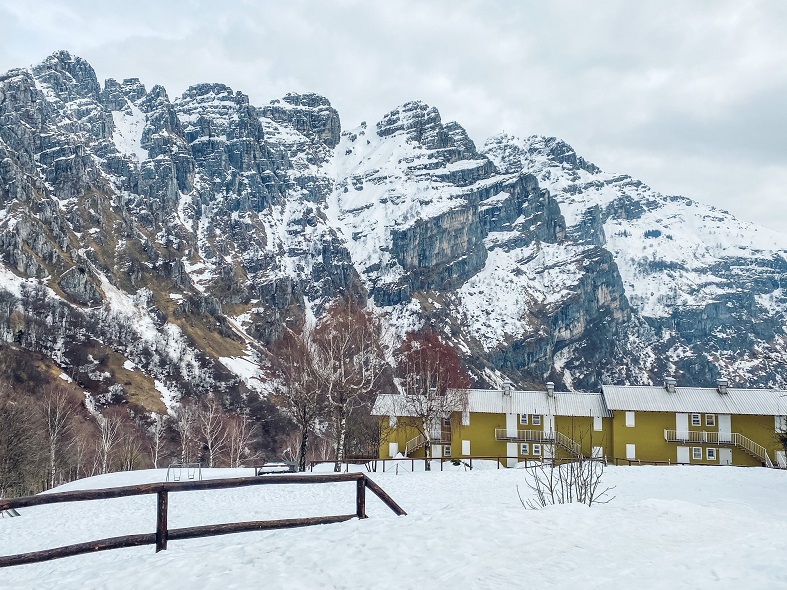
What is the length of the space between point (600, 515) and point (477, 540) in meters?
3.25

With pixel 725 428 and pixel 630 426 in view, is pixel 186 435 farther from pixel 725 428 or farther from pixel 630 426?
pixel 725 428

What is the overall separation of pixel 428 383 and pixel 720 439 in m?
32.5

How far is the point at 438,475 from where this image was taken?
34.7m

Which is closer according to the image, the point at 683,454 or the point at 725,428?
the point at 725,428

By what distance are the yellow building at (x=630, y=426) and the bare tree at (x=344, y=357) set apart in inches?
541

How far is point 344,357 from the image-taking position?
40.7 metres

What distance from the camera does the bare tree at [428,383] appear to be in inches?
1721

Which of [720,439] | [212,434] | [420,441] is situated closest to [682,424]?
[720,439]

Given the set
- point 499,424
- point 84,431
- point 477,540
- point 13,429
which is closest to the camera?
point 477,540

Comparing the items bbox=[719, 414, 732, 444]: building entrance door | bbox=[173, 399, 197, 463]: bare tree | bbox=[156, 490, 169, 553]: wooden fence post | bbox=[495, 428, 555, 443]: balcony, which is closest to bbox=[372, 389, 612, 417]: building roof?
bbox=[495, 428, 555, 443]: balcony

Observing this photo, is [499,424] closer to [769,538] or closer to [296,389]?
[296,389]

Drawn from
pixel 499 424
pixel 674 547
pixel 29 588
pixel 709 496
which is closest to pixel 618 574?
pixel 674 547

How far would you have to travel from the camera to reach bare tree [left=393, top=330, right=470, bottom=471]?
4372 centimetres

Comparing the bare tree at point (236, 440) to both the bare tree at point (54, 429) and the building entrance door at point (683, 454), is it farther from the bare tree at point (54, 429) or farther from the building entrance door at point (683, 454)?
the building entrance door at point (683, 454)
